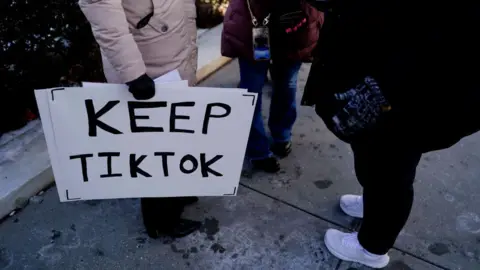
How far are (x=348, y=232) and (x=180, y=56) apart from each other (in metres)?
1.27

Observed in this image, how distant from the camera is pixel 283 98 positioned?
2432 millimetres

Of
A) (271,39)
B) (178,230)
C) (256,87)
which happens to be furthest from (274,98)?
(178,230)

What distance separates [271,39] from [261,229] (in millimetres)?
996

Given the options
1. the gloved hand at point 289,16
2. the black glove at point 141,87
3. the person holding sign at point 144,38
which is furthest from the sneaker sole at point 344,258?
the black glove at point 141,87

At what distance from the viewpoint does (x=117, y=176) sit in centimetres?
175

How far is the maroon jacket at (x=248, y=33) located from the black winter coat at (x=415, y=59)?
52 cm

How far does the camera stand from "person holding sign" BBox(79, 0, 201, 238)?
1.41m

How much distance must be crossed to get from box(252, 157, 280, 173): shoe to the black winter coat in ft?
3.56

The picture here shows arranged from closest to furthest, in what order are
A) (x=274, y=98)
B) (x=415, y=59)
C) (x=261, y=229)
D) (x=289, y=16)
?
(x=415, y=59), (x=289, y=16), (x=261, y=229), (x=274, y=98)

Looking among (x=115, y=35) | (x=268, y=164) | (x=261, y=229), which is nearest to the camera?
(x=115, y=35)

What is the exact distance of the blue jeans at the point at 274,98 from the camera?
7.19 feet

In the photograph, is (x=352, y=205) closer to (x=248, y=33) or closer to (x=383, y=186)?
(x=383, y=186)

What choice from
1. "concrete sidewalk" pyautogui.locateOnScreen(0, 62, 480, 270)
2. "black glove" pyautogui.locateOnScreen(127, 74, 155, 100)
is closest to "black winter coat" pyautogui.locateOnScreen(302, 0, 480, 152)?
"black glove" pyautogui.locateOnScreen(127, 74, 155, 100)

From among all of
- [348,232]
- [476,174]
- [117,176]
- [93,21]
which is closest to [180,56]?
[93,21]
